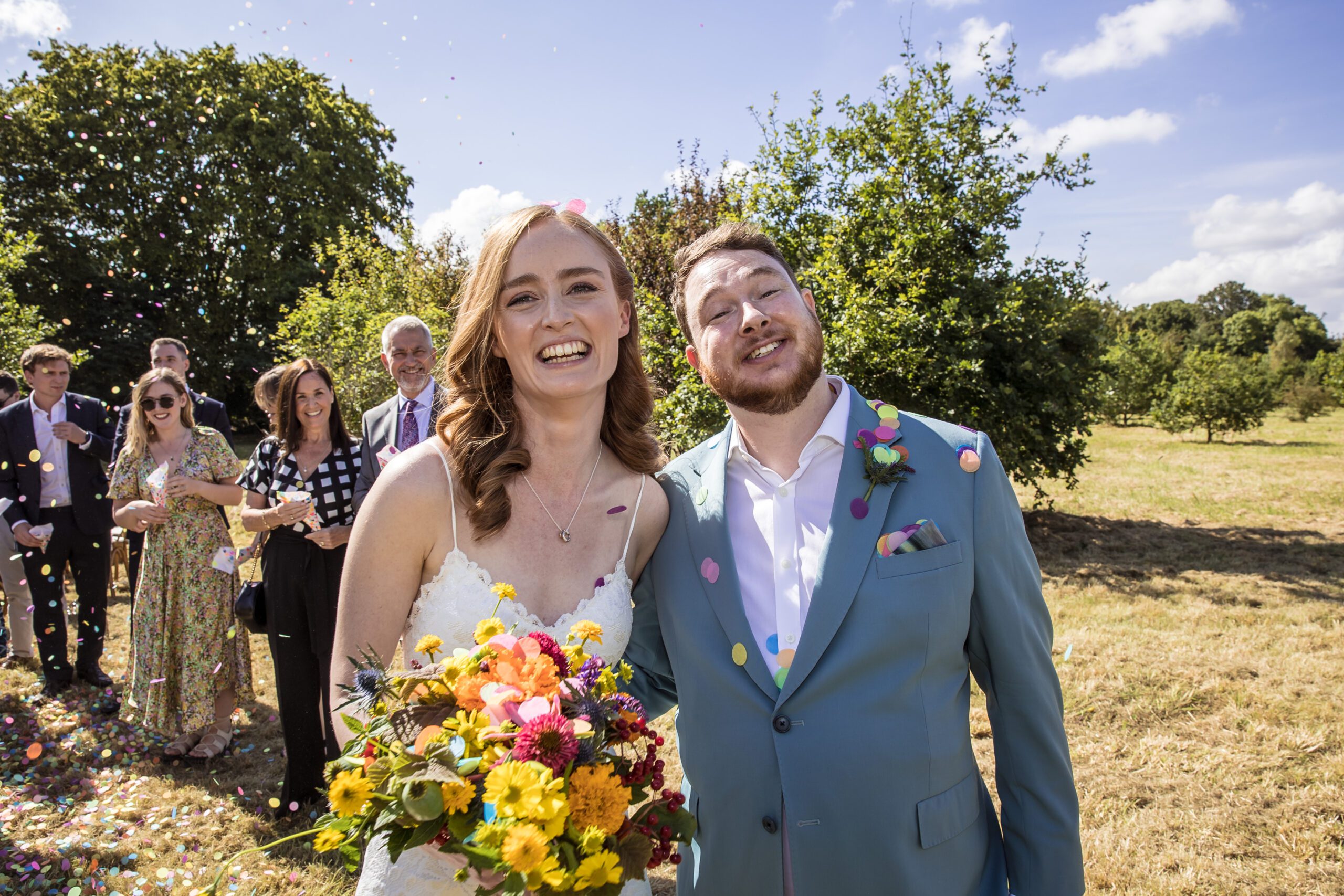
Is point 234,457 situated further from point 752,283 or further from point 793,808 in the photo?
point 793,808

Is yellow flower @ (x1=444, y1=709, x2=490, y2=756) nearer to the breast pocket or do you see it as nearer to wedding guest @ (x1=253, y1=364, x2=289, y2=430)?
the breast pocket

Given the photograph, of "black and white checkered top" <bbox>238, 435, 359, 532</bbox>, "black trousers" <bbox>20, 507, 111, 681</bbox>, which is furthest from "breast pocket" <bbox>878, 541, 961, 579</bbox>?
"black trousers" <bbox>20, 507, 111, 681</bbox>

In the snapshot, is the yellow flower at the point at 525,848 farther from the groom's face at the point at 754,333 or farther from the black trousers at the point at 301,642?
the black trousers at the point at 301,642

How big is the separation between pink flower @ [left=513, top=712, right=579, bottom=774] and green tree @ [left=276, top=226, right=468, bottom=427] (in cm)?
1188

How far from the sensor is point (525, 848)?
3.77ft

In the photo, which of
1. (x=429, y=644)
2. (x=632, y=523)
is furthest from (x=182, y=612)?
(x=429, y=644)

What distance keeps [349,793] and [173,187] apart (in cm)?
2884

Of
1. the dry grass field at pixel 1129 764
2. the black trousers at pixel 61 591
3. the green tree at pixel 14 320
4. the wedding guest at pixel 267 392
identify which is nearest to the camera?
the dry grass field at pixel 1129 764

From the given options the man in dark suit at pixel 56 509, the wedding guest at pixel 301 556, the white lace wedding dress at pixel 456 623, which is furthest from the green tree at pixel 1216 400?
the man in dark suit at pixel 56 509

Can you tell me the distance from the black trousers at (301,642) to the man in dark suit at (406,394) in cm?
94

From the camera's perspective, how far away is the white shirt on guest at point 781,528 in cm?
199

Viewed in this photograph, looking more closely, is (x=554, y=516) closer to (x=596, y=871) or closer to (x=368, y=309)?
(x=596, y=871)

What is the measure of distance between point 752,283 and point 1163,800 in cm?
415

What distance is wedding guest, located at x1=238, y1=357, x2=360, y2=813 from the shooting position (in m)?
Result: 4.52
